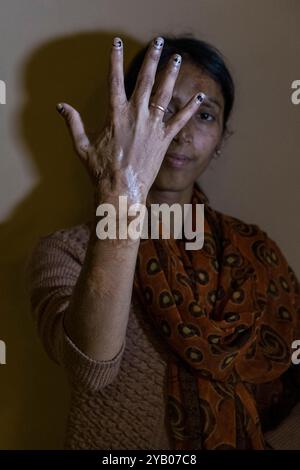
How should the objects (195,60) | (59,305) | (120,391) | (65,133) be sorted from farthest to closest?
(65,133)
(195,60)
(120,391)
(59,305)

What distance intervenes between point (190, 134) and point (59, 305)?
0.41m

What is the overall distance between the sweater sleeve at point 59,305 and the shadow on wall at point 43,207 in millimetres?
199

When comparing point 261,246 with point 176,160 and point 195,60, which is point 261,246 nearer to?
point 176,160

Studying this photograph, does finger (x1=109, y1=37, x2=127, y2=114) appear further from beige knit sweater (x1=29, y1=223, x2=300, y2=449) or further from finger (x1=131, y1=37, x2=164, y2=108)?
beige knit sweater (x1=29, y1=223, x2=300, y2=449)

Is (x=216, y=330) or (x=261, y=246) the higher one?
(x=261, y=246)

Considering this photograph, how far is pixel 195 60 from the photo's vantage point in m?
1.14

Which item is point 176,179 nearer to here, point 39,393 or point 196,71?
point 196,71

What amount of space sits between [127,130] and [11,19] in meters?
0.56

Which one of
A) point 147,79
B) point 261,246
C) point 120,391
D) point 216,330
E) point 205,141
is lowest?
point 120,391

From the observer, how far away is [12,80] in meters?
1.21

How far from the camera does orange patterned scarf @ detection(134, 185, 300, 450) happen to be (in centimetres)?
104

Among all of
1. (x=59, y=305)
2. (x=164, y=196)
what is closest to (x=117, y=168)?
(x=59, y=305)

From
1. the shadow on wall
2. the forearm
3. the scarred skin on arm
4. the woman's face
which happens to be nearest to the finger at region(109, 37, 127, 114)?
the scarred skin on arm

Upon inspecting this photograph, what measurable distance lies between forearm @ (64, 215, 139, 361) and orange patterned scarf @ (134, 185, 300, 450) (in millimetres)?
222
